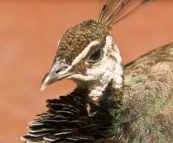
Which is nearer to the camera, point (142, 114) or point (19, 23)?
point (142, 114)

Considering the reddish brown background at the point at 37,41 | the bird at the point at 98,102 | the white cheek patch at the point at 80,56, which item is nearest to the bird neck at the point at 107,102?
the bird at the point at 98,102

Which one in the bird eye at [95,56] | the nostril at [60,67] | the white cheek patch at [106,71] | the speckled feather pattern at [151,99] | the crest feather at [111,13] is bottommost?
the speckled feather pattern at [151,99]

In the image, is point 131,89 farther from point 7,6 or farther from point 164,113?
point 7,6

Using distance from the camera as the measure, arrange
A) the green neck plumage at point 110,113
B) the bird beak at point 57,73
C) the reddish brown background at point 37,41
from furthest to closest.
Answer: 1. the reddish brown background at point 37,41
2. the green neck plumage at point 110,113
3. the bird beak at point 57,73

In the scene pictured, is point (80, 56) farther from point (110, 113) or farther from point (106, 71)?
point (110, 113)

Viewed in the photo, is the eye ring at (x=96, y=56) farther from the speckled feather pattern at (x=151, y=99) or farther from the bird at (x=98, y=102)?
the speckled feather pattern at (x=151, y=99)

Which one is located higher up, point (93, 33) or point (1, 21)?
point (1, 21)

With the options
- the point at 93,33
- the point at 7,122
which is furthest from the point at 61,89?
the point at 93,33

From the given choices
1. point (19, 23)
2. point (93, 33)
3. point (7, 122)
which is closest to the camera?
point (93, 33)

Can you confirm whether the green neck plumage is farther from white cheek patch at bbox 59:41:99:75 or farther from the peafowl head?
white cheek patch at bbox 59:41:99:75
